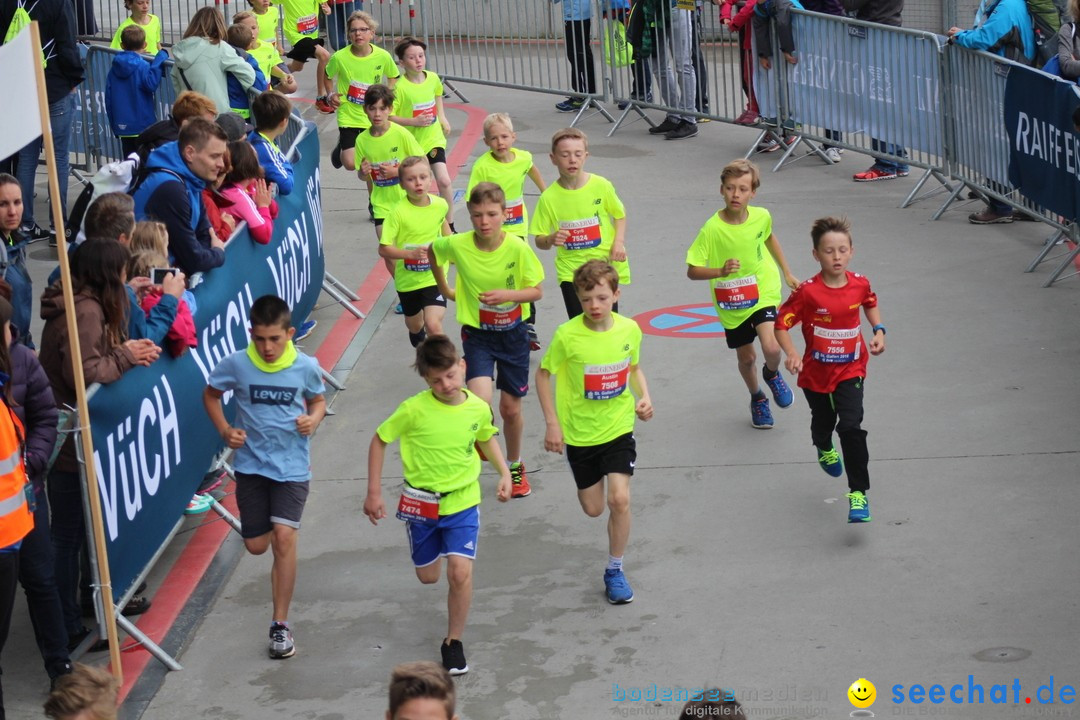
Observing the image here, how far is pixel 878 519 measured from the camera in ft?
26.8

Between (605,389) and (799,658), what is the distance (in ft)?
5.50

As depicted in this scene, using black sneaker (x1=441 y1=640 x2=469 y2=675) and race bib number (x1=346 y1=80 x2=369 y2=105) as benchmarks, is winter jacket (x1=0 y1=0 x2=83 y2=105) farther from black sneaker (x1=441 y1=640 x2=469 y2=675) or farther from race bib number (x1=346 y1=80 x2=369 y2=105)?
black sneaker (x1=441 y1=640 x2=469 y2=675)

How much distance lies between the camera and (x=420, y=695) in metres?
4.18

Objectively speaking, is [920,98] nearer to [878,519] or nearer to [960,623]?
[878,519]

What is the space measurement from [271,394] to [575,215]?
3530 millimetres

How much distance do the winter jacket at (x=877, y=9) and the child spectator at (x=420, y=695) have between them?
12.4 metres

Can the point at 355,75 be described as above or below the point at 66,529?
above

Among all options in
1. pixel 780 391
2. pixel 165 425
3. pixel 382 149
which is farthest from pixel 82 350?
pixel 382 149

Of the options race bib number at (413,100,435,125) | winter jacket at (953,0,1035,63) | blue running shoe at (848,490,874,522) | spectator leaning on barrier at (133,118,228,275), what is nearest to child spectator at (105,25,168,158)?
race bib number at (413,100,435,125)

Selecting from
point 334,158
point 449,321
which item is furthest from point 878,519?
point 334,158

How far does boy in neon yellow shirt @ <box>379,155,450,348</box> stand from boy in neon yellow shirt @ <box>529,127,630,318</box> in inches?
29.2

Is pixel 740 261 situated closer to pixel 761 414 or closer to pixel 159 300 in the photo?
pixel 761 414

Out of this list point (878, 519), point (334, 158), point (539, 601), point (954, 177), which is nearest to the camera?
point (539, 601)

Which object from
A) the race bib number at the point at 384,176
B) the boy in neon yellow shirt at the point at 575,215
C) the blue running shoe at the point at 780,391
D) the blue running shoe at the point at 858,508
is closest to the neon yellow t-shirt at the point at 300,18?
the race bib number at the point at 384,176
